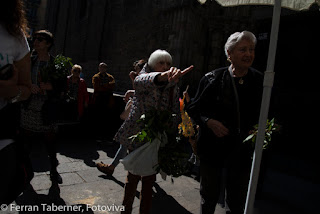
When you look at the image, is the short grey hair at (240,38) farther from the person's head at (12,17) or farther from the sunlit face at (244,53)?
the person's head at (12,17)

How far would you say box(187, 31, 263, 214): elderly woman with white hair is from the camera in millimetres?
2082

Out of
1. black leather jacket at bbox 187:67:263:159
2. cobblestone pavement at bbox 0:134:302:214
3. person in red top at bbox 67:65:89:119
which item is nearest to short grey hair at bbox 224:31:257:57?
black leather jacket at bbox 187:67:263:159

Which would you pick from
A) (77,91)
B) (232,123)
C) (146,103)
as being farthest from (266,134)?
(77,91)

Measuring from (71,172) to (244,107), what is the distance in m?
2.91

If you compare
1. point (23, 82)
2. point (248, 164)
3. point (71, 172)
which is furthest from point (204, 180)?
point (71, 172)

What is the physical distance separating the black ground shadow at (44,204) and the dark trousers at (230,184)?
1364mm

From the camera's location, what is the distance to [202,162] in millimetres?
2207

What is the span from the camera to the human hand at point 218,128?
6.70 feet

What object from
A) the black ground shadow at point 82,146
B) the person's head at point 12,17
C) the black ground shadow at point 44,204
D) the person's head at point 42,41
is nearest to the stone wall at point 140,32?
the black ground shadow at point 82,146

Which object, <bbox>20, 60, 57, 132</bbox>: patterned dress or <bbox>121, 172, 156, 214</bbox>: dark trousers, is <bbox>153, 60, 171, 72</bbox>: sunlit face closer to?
<bbox>121, 172, 156, 214</bbox>: dark trousers

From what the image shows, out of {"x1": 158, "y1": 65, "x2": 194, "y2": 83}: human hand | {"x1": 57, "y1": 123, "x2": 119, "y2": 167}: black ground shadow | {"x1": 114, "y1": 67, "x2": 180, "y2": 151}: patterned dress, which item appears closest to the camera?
{"x1": 158, "y1": 65, "x2": 194, "y2": 83}: human hand

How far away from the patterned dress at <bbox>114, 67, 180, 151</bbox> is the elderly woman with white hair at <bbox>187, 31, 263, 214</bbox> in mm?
311

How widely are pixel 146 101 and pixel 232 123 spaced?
784 millimetres

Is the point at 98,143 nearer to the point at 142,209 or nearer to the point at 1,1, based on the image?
the point at 142,209
